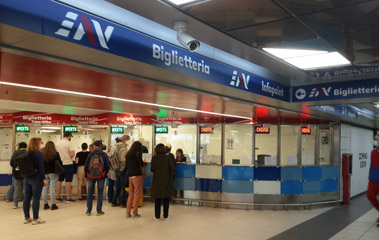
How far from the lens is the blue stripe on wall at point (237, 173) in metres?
8.87

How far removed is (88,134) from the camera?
10594mm

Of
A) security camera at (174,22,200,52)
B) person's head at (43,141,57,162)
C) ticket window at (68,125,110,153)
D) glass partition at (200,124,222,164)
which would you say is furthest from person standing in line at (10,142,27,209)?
security camera at (174,22,200,52)

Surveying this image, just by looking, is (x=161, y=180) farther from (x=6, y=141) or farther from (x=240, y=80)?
(x=6, y=141)

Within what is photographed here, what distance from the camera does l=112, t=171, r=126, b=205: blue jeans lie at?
28.1 feet

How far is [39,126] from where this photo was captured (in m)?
10.2

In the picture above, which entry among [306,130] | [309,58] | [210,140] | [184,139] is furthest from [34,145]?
[306,130]

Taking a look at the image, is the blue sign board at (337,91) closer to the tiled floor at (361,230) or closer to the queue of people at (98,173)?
the tiled floor at (361,230)

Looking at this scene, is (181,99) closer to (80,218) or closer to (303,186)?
(80,218)

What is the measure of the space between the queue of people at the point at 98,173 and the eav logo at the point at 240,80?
2575 mm

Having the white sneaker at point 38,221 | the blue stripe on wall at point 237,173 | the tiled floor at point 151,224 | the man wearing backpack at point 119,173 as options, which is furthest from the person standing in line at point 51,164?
the blue stripe on wall at point 237,173

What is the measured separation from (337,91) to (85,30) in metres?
4.37

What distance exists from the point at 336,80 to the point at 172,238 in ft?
12.1

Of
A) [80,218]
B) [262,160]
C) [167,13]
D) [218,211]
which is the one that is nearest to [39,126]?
[80,218]

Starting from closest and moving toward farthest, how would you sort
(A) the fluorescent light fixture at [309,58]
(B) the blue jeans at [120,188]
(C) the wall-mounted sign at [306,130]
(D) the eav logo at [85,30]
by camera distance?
1. (D) the eav logo at [85,30]
2. (A) the fluorescent light fixture at [309,58]
3. (B) the blue jeans at [120,188]
4. (C) the wall-mounted sign at [306,130]
